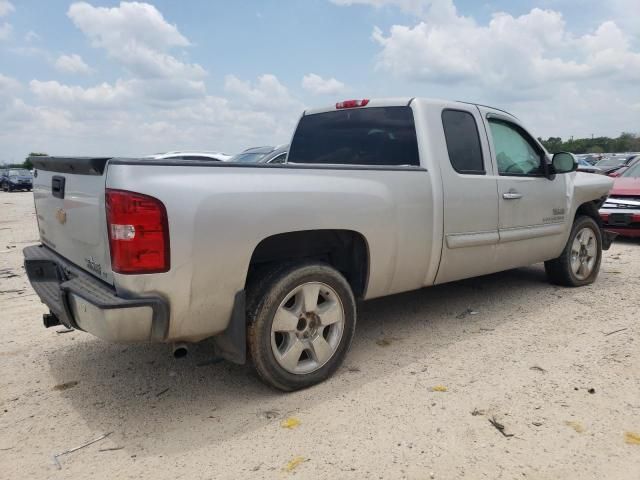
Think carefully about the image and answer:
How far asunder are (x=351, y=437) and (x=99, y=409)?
1.50 m

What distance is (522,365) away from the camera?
11.5 ft

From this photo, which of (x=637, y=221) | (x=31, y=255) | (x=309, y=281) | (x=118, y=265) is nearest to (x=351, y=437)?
(x=309, y=281)

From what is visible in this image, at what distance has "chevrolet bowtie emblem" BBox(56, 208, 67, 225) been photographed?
314 cm

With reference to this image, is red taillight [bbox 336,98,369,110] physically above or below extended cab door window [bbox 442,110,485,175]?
above

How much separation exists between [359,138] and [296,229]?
5.28ft

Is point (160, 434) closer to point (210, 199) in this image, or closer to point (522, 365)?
point (210, 199)

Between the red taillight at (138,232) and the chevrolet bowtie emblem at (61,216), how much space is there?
76 cm

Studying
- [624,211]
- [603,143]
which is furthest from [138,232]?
[603,143]

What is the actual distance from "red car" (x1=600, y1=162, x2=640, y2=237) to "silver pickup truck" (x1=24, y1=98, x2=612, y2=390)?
14.3 feet

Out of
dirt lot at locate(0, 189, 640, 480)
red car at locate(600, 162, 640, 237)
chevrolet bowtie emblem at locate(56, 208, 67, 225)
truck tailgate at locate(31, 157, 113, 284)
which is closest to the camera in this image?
dirt lot at locate(0, 189, 640, 480)

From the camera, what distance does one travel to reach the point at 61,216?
3.19 metres

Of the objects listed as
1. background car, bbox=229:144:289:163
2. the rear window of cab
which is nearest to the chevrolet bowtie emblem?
the rear window of cab

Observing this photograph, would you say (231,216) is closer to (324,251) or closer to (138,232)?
(138,232)

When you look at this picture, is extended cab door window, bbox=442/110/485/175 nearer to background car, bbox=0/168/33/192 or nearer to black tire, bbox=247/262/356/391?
black tire, bbox=247/262/356/391
